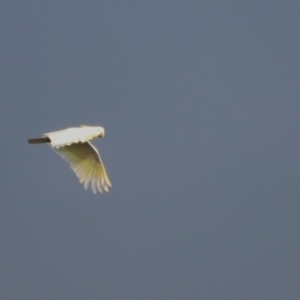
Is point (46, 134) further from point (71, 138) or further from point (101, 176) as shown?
point (101, 176)

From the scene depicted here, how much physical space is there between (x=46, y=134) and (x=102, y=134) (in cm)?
224

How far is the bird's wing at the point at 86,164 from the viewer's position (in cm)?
2931

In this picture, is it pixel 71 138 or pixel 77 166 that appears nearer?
pixel 71 138

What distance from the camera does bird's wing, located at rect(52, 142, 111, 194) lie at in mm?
29312

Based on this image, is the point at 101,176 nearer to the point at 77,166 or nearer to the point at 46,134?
the point at 77,166

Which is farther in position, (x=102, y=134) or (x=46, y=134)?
(x=102, y=134)

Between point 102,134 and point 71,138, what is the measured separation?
1.85m

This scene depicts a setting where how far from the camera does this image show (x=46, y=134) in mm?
26688

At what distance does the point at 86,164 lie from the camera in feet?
96.9

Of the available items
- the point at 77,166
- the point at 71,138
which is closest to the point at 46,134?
the point at 71,138

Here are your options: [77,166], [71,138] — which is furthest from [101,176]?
[71,138]

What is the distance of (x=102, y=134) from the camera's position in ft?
93.8

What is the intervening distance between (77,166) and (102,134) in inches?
55.9

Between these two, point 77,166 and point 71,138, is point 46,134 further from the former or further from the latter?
point 77,166
